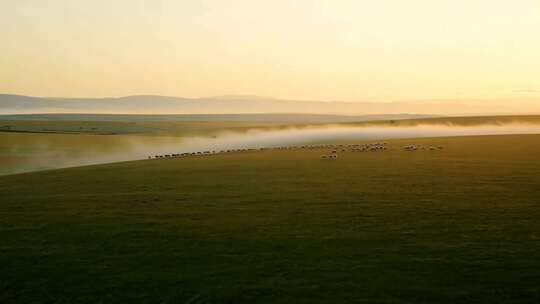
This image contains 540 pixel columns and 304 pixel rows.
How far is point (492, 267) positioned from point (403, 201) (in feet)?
32.5

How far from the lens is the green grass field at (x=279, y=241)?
13.4m

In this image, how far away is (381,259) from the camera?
50.2ft

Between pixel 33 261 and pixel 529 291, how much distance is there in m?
13.9

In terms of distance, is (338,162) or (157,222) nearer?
(157,222)

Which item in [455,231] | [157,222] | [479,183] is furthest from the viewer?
[479,183]

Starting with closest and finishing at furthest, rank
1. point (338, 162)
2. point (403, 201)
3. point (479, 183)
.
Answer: point (403, 201) → point (479, 183) → point (338, 162)

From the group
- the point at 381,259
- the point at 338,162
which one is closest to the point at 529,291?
the point at 381,259

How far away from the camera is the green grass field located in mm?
13367

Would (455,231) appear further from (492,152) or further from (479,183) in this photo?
(492,152)

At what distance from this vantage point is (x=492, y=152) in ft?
166

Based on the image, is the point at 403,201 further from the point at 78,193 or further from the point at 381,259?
the point at 78,193

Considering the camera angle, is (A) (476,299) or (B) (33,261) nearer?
(A) (476,299)

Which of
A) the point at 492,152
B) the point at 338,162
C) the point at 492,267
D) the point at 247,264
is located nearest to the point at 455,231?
the point at 492,267

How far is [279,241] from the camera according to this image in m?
17.5
